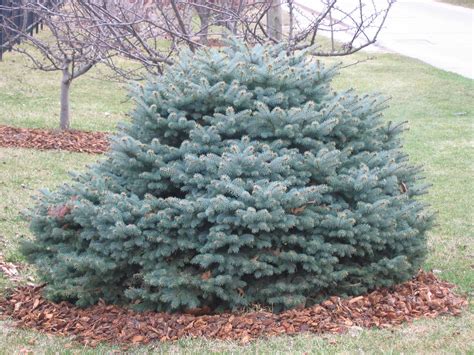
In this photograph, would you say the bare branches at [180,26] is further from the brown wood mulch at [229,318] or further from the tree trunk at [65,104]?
the brown wood mulch at [229,318]

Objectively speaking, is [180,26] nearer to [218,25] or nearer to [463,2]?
[218,25]

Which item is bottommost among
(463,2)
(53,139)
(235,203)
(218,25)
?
(53,139)

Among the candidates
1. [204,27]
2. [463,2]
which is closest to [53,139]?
[204,27]

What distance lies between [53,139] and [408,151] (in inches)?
206

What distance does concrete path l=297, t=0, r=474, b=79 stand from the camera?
883 inches

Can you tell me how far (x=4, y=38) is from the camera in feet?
58.1

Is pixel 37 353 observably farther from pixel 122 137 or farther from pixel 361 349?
pixel 361 349

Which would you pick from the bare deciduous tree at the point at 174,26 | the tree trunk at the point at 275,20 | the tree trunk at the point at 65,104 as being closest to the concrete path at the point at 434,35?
the tree trunk at the point at 65,104

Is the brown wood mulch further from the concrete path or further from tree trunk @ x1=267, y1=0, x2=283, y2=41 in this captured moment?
the concrete path

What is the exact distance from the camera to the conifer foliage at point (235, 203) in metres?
4.64

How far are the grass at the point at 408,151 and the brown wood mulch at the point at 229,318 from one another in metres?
0.12

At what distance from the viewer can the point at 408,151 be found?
1202cm

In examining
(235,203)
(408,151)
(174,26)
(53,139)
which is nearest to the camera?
(235,203)

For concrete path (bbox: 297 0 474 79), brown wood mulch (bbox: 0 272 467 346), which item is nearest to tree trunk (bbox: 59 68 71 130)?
brown wood mulch (bbox: 0 272 467 346)
